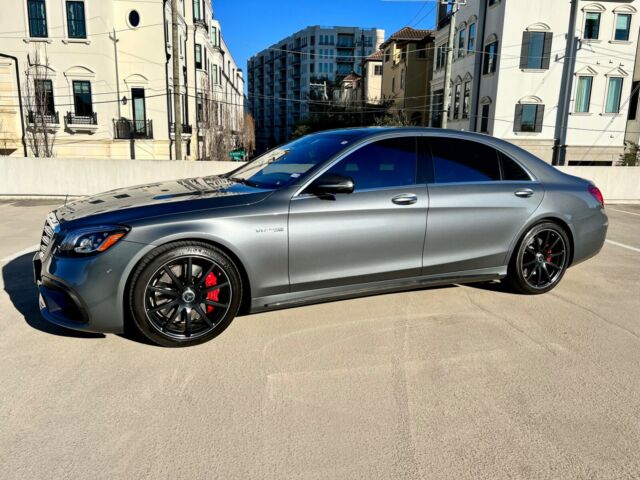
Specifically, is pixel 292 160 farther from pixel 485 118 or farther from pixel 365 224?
pixel 485 118

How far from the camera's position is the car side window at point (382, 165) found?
3896 millimetres

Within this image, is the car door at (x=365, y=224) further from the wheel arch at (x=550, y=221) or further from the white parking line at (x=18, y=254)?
the white parking line at (x=18, y=254)

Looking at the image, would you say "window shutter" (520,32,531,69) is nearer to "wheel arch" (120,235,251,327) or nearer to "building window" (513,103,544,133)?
"building window" (513,103,544,133)

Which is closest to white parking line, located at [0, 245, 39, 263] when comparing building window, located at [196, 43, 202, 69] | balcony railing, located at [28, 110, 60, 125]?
balcony railing, located at [28, 110, 60, 125]

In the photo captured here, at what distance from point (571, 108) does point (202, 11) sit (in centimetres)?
2768

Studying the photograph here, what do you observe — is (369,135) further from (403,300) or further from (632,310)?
(632,310)

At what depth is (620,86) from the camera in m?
28.5

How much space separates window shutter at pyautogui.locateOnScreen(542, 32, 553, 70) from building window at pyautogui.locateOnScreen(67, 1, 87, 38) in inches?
1001

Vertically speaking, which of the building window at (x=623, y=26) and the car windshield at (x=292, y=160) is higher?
the building window at (x=623, y=26)

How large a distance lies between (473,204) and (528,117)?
1082 inches

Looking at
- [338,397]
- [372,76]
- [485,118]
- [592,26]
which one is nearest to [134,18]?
[485,118]

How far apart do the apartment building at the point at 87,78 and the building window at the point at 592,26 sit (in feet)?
78.4

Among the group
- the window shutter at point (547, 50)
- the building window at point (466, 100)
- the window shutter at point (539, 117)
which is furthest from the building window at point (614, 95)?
the building window at point (466, 100)

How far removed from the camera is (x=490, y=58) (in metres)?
28.6
